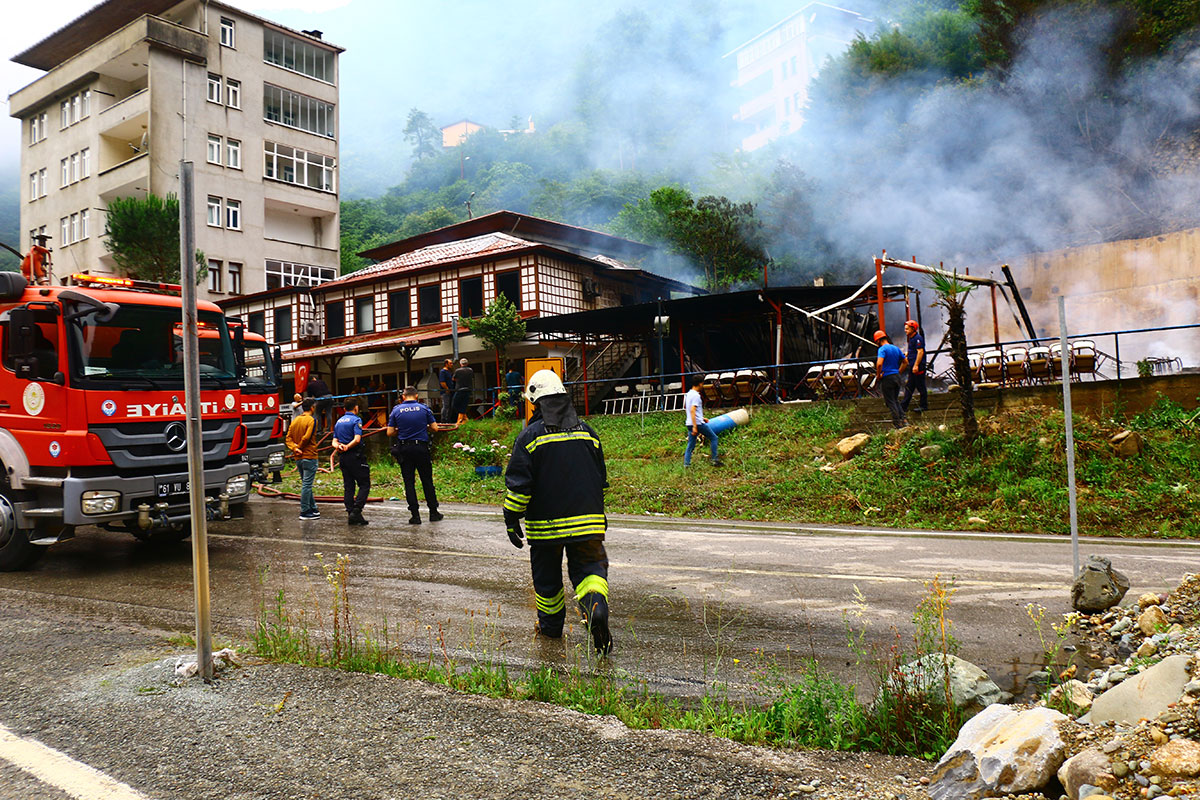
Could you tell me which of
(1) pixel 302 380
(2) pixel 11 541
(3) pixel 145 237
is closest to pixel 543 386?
(2) pixel 11 541

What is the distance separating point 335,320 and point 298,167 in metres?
12.7

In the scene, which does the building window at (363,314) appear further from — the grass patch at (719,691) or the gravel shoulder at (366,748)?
the gravel shoulder at (366,748)

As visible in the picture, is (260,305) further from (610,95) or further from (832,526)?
(610,95)

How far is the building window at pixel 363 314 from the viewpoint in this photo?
33.8 m

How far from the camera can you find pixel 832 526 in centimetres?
1162

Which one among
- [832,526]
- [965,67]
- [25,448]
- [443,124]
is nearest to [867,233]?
[965,67]

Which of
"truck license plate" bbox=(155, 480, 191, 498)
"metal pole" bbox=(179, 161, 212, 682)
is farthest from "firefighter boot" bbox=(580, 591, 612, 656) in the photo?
"truck license plate" bbox=(155, 480, 191, 498)

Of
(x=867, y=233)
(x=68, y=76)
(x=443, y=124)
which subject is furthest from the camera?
(x=443, y=124)

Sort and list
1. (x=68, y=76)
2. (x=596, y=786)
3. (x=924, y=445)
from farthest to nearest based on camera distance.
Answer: (x=68, y=76) → (x=924, y=445) → (x=596, y=786)

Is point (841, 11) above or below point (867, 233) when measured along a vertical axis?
above

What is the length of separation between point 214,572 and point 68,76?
148ft

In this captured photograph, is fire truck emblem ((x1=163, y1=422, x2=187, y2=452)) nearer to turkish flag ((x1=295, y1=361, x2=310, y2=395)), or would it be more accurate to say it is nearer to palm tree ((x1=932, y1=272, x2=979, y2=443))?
palm tree ((x1=932, y1=272, x2=979, y2=443))

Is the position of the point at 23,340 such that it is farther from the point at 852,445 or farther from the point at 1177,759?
the point at 852,445

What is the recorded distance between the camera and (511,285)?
2992cm
